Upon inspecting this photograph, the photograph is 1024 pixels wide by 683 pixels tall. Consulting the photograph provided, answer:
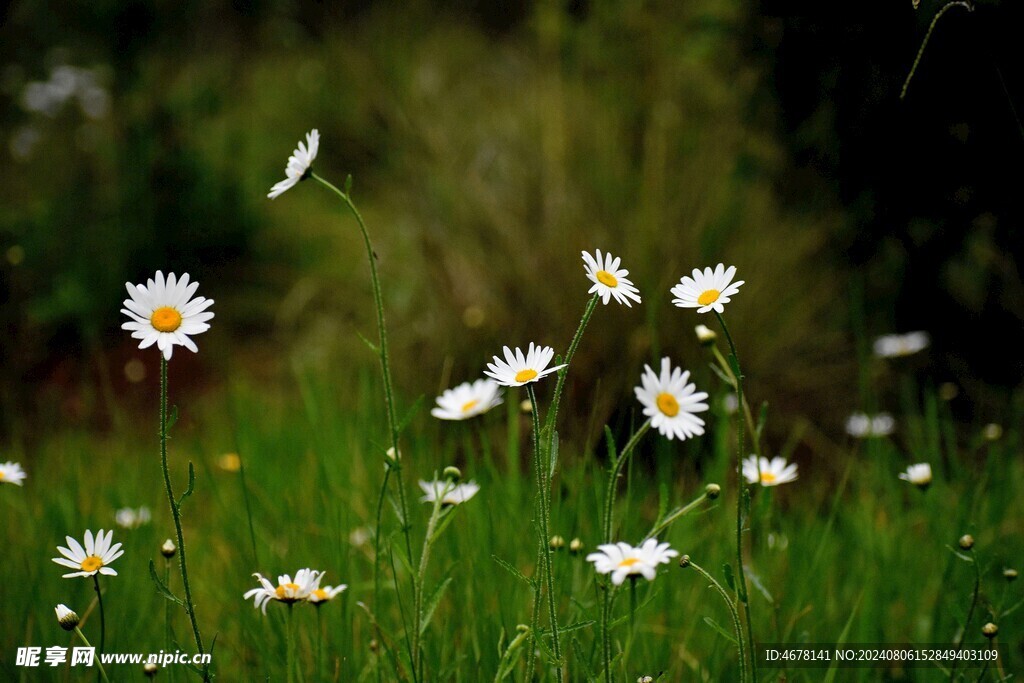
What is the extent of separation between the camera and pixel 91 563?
95 centimetres

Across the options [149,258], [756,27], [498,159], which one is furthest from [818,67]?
[149,258]

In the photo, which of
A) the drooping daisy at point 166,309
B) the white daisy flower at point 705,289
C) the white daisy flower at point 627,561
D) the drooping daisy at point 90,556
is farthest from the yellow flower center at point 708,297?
the drooping daisy at point 90,556

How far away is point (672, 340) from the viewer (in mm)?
2184

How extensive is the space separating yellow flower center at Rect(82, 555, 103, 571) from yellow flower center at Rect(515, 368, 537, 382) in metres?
0.52

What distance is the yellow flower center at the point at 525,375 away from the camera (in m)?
0.84

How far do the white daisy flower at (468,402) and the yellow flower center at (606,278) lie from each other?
300 millimetres

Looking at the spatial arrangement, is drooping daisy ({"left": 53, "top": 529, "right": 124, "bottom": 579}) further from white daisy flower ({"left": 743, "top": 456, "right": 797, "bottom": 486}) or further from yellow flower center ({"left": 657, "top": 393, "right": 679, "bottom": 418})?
white daisy flower ({"left": 743, "top": 456, "right": 797, "bottom": 486})

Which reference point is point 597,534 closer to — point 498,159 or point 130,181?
point 498,159

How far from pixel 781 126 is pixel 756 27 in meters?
0.28

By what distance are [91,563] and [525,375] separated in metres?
0.53

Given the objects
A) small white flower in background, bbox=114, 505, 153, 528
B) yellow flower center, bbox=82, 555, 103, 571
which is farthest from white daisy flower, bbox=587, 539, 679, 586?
small white flower in background, bbox=114, 505, 153, 528

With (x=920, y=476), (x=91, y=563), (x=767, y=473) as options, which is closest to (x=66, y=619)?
(x=91, y=563)

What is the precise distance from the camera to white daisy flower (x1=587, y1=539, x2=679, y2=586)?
0.77 m

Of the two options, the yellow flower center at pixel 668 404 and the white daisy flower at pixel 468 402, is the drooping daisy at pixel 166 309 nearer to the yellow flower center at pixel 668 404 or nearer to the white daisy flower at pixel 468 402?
the white daisy flower at pixel 468 402
